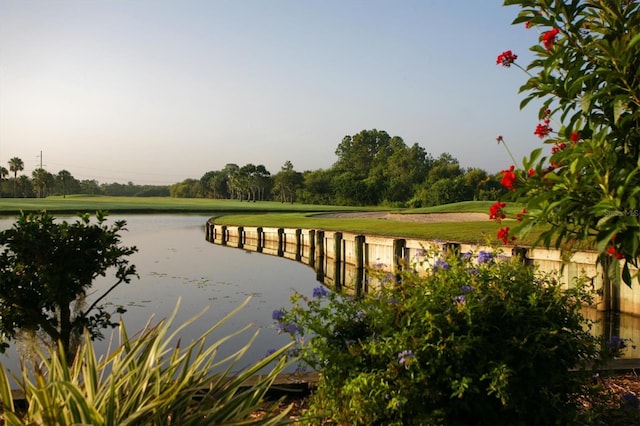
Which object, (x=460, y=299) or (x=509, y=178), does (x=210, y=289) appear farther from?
(x=509, y=178)

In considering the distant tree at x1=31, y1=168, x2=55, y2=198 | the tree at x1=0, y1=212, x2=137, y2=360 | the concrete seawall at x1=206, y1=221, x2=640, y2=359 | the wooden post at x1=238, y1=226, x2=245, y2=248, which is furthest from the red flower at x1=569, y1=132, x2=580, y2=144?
the distant tree at x1=31, y1=168, x2=55, y2=198

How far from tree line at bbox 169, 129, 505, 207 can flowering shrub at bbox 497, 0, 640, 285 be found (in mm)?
44071

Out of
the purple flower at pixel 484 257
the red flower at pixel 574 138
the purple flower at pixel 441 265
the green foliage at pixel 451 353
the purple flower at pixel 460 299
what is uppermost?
the red flower at pixel 574 138

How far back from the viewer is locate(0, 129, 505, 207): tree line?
66812 millimetres

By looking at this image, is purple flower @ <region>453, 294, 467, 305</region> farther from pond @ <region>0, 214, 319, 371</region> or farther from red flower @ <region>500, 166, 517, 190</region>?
pond @ <region>0, 214, 319, 371</region>

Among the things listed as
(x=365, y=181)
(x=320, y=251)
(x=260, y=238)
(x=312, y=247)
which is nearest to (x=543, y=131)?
(x=320, y=251)

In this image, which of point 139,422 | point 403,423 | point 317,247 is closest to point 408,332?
point 403,423

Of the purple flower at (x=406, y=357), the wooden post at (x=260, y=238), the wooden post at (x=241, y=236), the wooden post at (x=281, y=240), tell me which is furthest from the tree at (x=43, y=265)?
the wooden post at (x=241, y=236)

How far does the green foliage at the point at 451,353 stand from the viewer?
3.38 m

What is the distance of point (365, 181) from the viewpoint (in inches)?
3477

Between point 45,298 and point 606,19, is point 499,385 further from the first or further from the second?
point 45,298

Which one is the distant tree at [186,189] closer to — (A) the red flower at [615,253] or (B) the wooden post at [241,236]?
(B) the wooden post at [241,236]

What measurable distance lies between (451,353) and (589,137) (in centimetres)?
160

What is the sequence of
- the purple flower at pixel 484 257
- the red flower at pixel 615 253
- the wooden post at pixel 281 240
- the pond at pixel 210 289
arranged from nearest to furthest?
the red flower at pixel 615 253 < the purple flower at pixel 484 257 < the pond at pixel 210 289 < the wooden post at pixel 281 240
